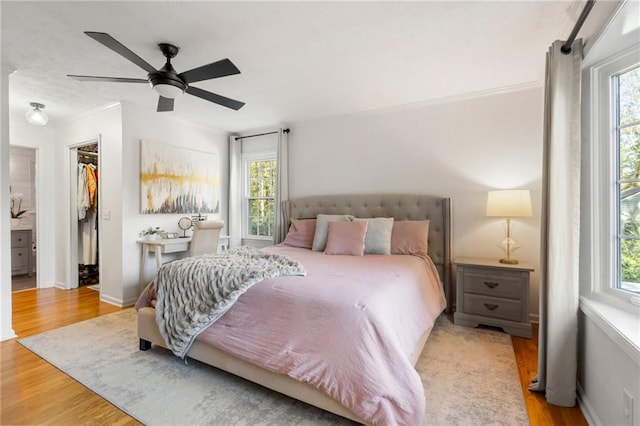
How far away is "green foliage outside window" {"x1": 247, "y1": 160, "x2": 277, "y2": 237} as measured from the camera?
496 centimetres

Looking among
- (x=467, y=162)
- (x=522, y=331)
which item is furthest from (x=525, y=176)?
(x=522, y=331)

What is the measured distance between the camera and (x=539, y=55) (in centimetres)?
Result: 250

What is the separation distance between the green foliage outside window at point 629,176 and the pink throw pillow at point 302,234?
276 centimetres

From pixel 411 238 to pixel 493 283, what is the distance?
88 centimetres

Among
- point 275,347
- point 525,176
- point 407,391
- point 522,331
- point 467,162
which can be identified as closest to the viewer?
point 407,391

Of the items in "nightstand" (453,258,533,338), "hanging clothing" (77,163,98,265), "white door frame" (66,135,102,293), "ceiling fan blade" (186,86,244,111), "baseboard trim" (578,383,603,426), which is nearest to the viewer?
"baseboard trim" (578,383,603,426)

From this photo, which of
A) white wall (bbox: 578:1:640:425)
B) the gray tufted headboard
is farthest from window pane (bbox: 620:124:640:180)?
the gray tufted headboard

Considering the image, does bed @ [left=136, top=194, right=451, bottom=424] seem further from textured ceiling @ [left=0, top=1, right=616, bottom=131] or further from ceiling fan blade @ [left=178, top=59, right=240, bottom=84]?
textured ceiling @ [left=0, top=1, right=616, bottom=131]

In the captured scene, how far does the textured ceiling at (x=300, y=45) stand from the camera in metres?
1.92

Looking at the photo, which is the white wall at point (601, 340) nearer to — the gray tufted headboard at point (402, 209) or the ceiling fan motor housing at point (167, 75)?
the gray tufted headboard at point (402, 209)

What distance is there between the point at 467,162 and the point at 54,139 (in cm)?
597

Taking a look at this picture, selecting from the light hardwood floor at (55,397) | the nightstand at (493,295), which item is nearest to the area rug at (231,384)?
the light hardwood floor at (55,397)

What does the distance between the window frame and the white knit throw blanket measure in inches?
73.2

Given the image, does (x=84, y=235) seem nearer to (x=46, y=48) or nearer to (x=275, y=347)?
(x=46, y=48)
